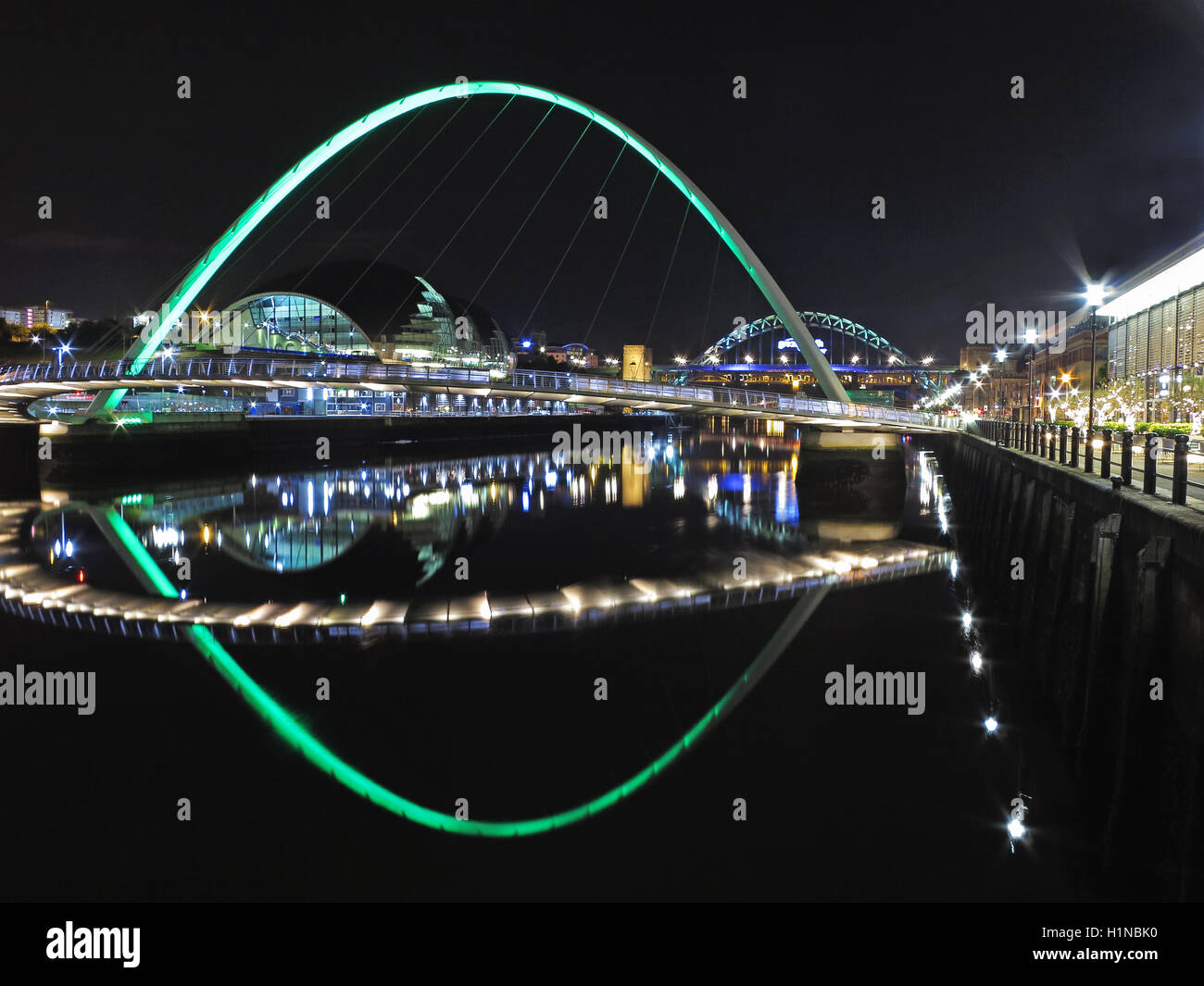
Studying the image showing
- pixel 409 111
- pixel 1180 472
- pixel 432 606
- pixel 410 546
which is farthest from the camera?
pixel 409 111

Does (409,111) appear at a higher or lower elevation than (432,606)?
higher

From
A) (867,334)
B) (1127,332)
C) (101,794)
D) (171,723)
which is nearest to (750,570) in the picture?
(171,723)

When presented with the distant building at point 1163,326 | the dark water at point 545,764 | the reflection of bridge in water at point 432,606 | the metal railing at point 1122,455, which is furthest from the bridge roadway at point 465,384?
the dark water at point 545,764

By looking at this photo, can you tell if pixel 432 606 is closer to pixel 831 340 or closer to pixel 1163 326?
pixel 1163 326

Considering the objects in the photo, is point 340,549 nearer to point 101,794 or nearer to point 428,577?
point 428,577

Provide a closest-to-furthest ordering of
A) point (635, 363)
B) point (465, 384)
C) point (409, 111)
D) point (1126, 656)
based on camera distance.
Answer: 1. point (1126, 656)
2. point (465, 384)
3. point (409, 111)
4. point (635, 363)

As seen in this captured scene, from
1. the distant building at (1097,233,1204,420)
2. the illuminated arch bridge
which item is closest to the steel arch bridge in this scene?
the illuminated arch bridge

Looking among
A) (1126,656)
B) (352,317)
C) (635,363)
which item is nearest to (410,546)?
(1126,656)
